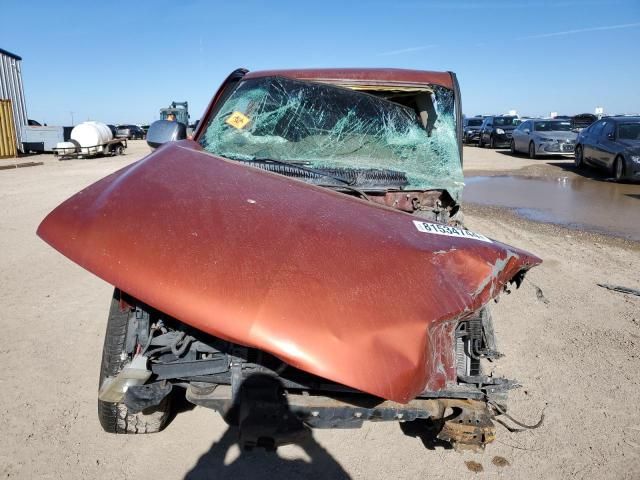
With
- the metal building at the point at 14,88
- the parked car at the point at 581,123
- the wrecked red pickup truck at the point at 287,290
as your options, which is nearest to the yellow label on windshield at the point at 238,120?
the wrecked red pickup truck at the point at 287,290

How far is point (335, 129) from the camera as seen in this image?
3.38m

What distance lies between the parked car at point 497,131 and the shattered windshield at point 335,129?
21948 mm

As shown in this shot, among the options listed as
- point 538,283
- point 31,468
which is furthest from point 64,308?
point 538,283

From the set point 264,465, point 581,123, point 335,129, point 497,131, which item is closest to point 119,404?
point 264,465

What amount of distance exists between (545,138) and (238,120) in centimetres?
1763

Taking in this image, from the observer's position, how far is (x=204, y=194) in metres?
2.08

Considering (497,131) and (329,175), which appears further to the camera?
(497,131)

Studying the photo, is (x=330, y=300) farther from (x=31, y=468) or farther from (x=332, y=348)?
(x=31, y=468)

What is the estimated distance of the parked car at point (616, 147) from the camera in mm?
11547

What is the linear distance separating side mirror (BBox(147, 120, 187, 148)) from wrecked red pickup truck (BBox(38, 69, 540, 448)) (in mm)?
326

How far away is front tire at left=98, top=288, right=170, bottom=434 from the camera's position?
2393 mm

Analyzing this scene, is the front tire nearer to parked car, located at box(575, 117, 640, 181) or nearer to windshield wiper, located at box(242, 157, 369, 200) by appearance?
windshield wiper, located at box(242, 157, 369, 200)

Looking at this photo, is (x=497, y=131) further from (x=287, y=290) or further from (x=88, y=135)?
(x=287, y=290)

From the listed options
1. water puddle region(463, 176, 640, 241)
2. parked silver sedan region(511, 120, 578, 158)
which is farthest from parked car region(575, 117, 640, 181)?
parked silver sedan region(511, 120, 578, 158)
